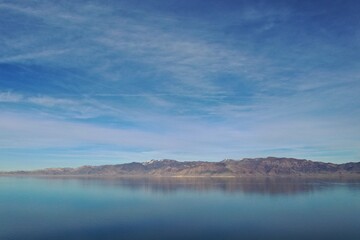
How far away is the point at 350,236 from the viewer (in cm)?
4919

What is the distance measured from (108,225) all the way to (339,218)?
42.1 meters

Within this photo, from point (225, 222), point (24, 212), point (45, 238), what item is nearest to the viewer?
point (45, 238)

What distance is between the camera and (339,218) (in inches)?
2586

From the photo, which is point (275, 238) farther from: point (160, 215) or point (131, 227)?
point (160, 215)

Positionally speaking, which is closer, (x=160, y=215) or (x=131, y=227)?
(x=131, y=227)

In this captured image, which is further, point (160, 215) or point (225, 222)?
point (160, 215)

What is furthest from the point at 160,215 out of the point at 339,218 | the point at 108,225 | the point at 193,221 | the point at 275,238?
the point at 339,218

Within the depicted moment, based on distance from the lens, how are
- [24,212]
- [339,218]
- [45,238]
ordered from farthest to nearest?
[24,212] < [339,218] < [45,238]

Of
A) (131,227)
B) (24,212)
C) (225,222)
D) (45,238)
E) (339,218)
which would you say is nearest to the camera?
(45,238)

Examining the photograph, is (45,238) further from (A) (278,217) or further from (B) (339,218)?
(B) (339,218)

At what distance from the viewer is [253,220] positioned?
62969mm

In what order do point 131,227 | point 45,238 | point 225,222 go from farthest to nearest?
point 225,222 < point 131,227 < point 45,238

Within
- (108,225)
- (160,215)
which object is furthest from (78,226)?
(160,215)

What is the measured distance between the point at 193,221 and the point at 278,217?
1697 cm
